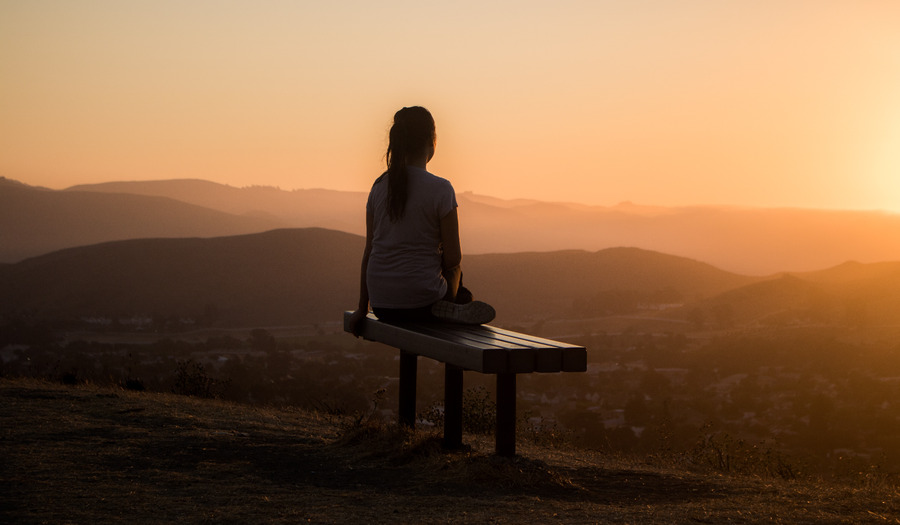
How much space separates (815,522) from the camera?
4.21 metres

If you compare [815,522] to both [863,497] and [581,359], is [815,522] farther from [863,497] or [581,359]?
[581,359]

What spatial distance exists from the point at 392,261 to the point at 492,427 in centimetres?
410

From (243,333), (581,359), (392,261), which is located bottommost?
(243,333)

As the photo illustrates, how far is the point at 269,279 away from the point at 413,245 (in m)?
88.4

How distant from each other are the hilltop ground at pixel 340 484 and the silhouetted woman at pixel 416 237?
3.12ft

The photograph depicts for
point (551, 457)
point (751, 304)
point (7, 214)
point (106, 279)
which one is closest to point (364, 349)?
point (751, 304)

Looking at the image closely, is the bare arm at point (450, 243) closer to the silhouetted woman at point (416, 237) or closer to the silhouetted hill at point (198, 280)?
the silhouetted woman at point (416, 237)

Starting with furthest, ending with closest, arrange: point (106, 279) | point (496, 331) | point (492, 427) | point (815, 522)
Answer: point (106, 279) → point (492, 427) → point (496, 331) → point (815, 522)

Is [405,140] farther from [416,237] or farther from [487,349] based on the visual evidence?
[487,349]

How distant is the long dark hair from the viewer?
Result: 5.66 meters

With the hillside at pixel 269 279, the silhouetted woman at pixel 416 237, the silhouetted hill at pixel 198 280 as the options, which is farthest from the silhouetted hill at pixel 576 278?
the silhouetted woman at pixel 416 237

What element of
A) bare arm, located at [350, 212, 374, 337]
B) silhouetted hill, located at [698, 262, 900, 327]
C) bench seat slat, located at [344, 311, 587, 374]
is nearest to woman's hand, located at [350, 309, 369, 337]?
bare arm, located at [350, 212, 374, 337]

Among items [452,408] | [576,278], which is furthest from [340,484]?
[576,278]

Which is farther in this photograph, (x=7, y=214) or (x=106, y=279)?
(x=7, y=214)
